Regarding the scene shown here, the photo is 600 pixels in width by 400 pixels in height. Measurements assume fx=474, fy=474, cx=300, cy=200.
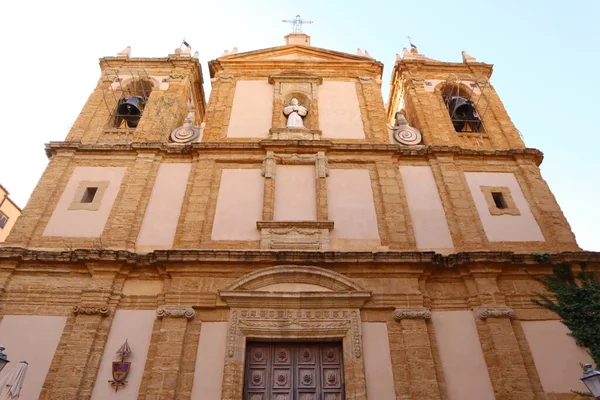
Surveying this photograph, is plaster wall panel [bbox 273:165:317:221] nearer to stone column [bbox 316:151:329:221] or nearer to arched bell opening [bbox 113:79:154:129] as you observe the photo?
stone column [bbox 316:151:329:221]

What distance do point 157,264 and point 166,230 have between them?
115 cm

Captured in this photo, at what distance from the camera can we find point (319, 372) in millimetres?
8602

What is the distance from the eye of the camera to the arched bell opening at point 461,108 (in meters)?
14.1

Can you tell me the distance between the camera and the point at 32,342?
28.6 ft

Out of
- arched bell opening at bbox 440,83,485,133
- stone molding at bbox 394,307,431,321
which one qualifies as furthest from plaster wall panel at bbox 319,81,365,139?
stone molding at bbox 394,307,431,321

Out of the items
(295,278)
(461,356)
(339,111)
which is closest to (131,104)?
(339,111)

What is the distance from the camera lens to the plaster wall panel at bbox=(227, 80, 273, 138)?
1279 cm

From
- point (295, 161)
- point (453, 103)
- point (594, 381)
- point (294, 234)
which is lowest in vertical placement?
point (594, 381)

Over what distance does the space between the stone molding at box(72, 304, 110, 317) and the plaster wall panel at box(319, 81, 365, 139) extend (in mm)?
6899

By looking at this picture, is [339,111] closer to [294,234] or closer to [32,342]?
[294,234]

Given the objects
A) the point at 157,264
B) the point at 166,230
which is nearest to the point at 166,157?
the point at 166,230

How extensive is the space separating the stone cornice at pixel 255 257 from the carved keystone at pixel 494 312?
3.06ft

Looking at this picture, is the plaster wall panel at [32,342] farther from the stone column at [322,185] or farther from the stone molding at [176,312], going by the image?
the stone column at [322,185]

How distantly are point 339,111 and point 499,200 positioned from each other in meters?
4.91
